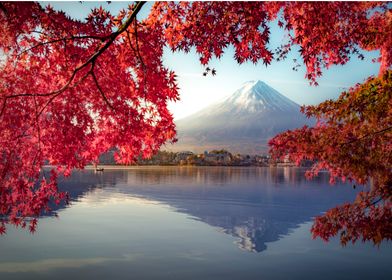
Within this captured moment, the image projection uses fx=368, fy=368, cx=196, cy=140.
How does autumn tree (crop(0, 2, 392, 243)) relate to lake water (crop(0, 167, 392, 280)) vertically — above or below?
above

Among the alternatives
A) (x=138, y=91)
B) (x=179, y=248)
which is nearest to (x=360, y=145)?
(x=138, y=91)

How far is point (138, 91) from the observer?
24.8ft

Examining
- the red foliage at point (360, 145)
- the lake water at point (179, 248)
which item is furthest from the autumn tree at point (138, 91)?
the lake water at point (179, 248)

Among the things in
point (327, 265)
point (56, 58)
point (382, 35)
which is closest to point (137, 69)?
point (56, 58)

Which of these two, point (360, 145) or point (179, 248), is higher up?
point (360, 145)

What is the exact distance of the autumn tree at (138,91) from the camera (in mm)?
6258

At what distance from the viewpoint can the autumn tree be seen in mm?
6258

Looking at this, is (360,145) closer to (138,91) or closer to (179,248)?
(138,91)

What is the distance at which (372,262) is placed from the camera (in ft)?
43.4

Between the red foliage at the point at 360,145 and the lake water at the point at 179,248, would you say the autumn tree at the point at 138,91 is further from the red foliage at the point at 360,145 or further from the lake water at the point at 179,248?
the lake water at the point at 179,248

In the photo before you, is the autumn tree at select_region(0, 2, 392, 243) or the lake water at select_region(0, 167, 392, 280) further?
the lake water at select_region(0, 167, 392, 280)

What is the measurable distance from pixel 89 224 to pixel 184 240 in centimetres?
637

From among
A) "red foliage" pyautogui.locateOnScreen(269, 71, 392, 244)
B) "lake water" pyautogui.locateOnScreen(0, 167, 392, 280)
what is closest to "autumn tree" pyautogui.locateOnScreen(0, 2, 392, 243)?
"red foliage" pyautogui.locateOnScreen(269, 71, 392, 244)

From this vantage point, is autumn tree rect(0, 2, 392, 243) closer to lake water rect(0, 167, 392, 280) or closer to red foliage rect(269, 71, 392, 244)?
red foliage rect(269, 71, 392, 244)
